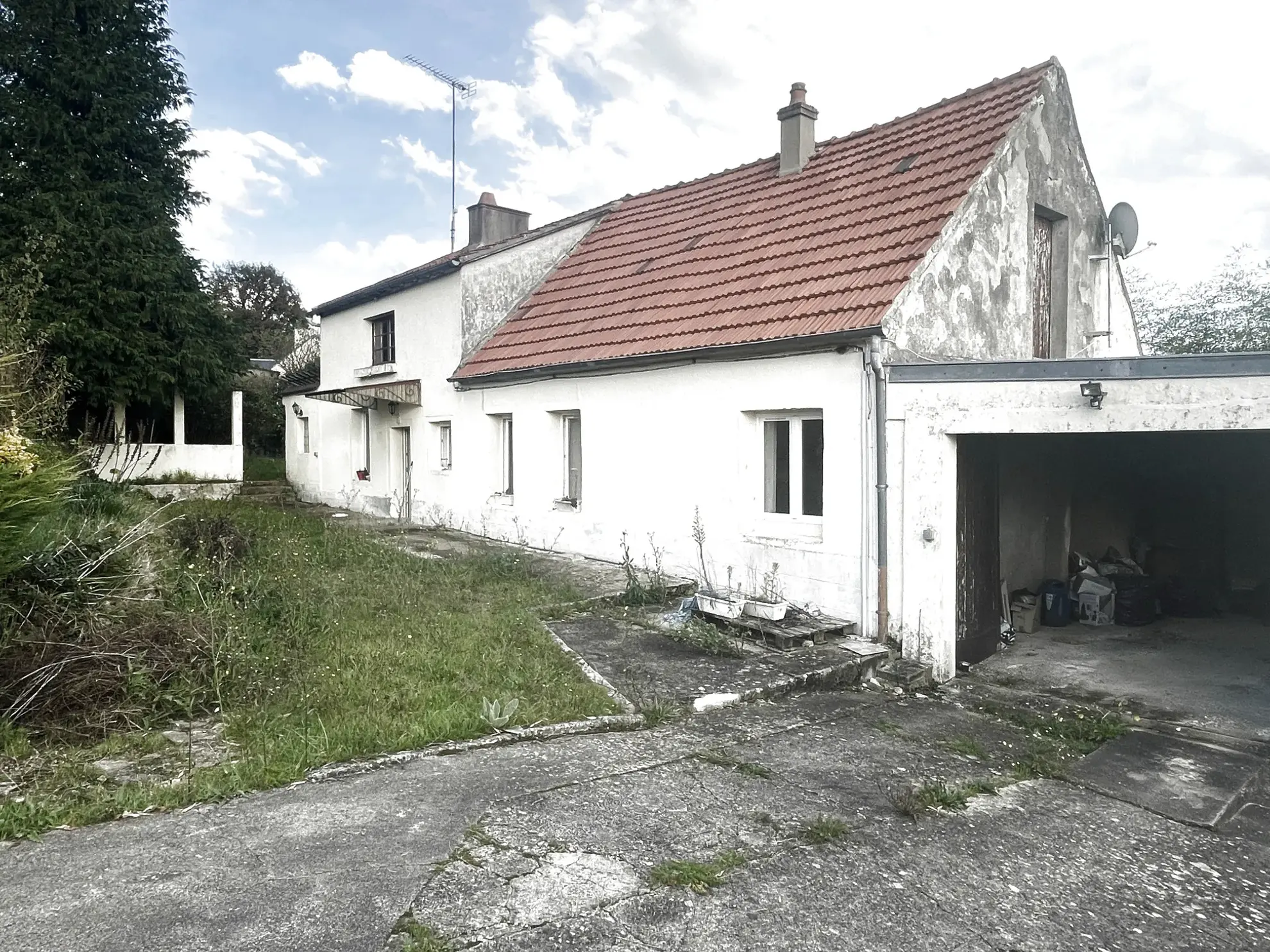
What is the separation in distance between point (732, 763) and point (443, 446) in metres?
11.8

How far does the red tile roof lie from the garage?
149cm

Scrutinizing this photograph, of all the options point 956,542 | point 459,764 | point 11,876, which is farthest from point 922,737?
point 11,876

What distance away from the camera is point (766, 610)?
27.1ft

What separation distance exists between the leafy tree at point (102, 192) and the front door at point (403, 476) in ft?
21.5

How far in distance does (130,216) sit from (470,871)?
20.6m

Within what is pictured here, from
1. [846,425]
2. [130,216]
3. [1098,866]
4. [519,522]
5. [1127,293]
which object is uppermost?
[130,216]

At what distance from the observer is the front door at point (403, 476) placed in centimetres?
1689

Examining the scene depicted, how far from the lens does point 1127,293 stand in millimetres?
13273

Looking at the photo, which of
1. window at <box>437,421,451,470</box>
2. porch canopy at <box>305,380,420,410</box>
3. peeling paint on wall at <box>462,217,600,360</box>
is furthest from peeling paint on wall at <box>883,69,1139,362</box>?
porch canopy at <box>305,380,420,410</box>

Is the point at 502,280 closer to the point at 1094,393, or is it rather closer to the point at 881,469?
the point at 881,469

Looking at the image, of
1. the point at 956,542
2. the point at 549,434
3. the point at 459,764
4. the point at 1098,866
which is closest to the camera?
the point at 1098,866

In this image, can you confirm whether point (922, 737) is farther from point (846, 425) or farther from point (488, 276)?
point (488, 276)

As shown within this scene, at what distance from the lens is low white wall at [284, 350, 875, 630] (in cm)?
866

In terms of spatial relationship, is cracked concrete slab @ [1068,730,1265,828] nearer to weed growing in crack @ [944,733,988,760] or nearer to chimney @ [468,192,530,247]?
weed growing in crack @ [944,733,988,760]
